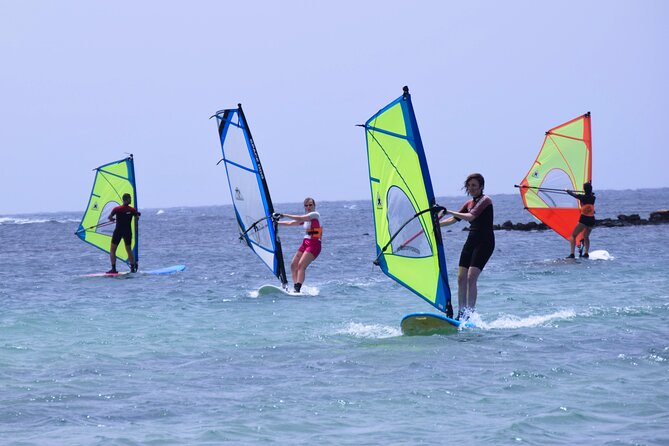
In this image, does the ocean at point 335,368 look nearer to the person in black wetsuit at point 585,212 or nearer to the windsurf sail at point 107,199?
the person in black wetsuit at point 585,212

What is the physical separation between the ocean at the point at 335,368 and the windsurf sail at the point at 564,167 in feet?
16.7

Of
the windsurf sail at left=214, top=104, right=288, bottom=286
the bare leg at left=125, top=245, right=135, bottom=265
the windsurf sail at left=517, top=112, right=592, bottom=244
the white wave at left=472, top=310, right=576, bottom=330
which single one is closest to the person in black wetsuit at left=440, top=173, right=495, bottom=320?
the white wave at left=472, top=310, right=576, bottom=330

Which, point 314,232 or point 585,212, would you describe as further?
point 585,212

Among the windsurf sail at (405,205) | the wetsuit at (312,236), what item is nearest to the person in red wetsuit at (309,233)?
the wetsuit at (312,236)

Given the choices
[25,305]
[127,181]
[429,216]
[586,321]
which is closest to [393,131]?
[429,216]

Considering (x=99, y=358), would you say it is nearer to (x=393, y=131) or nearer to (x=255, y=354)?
(x=255, y=354)

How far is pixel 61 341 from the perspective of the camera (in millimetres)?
10953

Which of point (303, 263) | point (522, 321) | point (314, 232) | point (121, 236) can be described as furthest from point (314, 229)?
point (121, 236)

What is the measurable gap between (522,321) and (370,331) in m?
1.84

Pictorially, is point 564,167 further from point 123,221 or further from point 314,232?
point 123,221

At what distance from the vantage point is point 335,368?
8648mm

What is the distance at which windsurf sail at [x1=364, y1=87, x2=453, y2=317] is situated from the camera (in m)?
9.50

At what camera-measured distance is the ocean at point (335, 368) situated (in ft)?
21.5

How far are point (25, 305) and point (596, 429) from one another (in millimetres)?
10910
